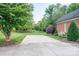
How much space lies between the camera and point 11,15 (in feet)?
38.8

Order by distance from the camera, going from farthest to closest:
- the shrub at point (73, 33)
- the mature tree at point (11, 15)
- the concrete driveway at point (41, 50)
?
1. the shrub at point (73, 33)
2. the mature tree at point (11, 15)
3. the concrete driveway at point (41, 50)

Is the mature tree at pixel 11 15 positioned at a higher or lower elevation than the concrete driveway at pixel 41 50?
higher

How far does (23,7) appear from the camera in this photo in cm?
1277

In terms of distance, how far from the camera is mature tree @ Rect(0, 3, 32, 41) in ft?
38.4

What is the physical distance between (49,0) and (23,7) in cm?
403

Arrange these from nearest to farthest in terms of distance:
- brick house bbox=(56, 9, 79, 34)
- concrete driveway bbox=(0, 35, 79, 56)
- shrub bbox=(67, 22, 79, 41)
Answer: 1. concrete driveway bbox=(0, 35, 79, 56)
2. shrub bbox=(67, 22, 79, 41)
3. brick house bbox=(56, 9, 79, 34)

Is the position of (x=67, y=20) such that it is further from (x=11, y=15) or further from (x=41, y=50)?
(x=41, y=50)

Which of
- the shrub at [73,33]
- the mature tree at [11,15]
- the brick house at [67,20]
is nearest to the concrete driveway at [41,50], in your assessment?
the mature tree at [11,15]

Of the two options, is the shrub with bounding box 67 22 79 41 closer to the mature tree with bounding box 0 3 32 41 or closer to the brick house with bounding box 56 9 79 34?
the brick house with bounding box 56 9 79 34

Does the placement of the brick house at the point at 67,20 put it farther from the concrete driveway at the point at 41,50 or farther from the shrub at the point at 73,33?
the concrete driveway at the point at 41,50

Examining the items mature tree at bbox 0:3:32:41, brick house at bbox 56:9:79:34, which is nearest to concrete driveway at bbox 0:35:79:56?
mature tree at bbox 0:3:32:41

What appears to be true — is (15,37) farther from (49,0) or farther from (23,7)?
(49,0)

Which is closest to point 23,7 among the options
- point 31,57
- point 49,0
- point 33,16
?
point 33,16

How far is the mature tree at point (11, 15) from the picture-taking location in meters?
11.7
